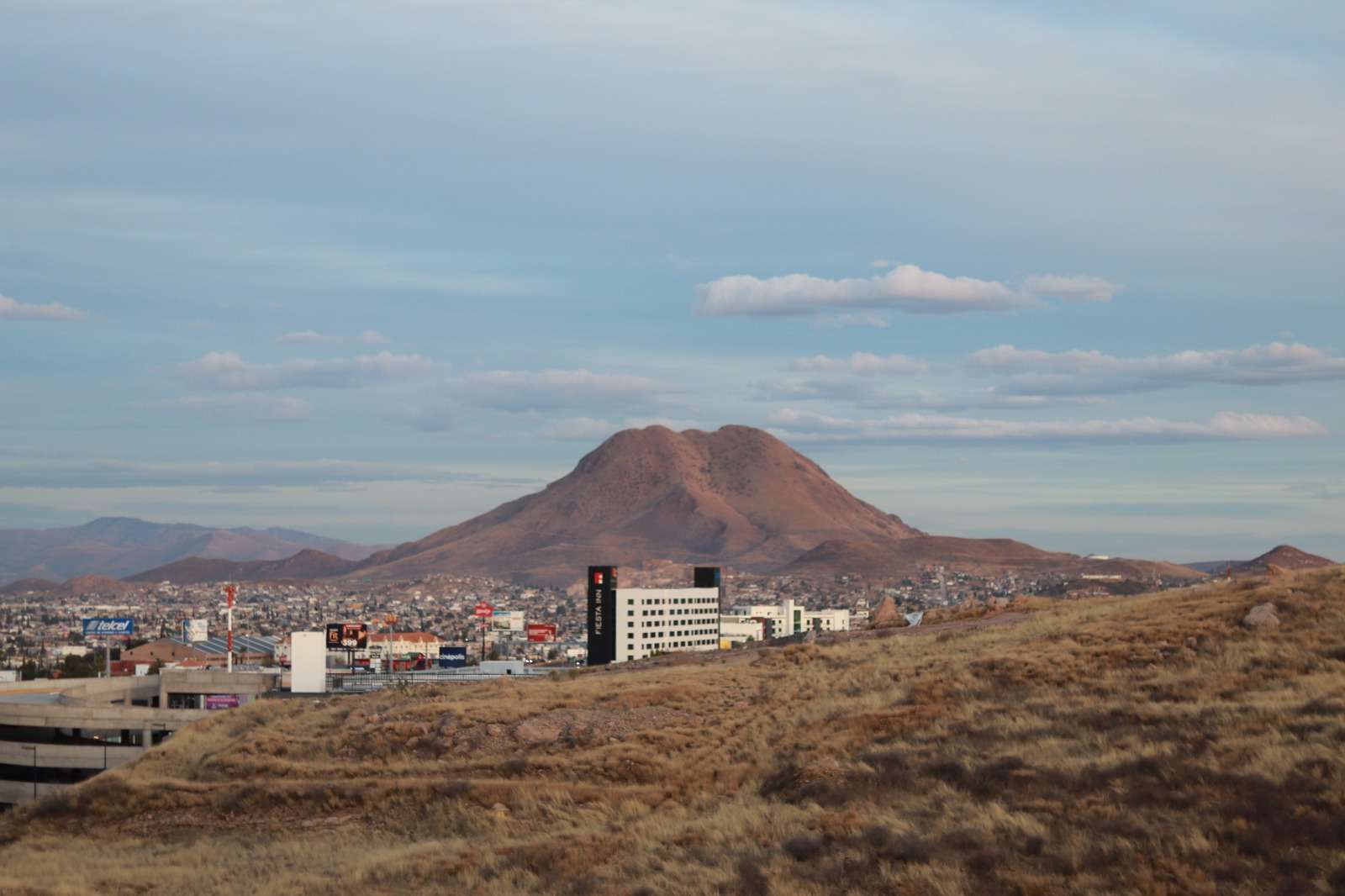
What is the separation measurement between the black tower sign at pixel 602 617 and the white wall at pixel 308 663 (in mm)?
99743

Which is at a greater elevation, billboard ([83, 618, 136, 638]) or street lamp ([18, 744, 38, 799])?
billboard ([83, 618, 136, 638])

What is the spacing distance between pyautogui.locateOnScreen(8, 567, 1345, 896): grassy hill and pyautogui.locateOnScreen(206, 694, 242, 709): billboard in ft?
105

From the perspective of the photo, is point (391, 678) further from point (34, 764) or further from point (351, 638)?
point (34, 764)

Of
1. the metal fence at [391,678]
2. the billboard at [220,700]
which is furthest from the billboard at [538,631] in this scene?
the billboard at [220,700]

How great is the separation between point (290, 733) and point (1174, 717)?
28.8 metres

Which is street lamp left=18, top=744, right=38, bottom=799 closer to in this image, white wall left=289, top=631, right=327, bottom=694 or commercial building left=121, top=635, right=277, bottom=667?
white wall left=289, top=631, right=327, bottom=694

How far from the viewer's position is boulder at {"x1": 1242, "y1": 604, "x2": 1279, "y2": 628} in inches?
1574

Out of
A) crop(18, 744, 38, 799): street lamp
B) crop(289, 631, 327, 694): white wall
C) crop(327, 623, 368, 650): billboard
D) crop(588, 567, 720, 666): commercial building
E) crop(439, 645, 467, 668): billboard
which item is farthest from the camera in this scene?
crop(588, 567, 720, 666): commercial building

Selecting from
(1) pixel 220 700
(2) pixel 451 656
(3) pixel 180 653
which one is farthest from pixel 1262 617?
(3) pixel 180 653

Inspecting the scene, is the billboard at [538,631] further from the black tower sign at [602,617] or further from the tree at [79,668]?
the tree at [79,668]

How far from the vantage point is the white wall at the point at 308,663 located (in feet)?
281

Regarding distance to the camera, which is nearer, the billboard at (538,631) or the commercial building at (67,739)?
the commercial building at (67,739)

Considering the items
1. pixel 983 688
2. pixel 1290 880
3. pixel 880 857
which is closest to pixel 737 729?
pixel 983 688

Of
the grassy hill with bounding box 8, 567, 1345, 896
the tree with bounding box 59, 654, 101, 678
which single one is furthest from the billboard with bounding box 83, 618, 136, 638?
the grassy hill with bounding box 8, 567, 1345, 896
